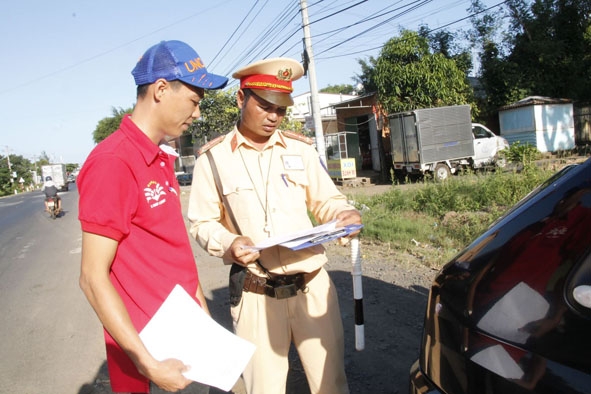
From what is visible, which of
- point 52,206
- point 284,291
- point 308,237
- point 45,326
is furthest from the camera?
point 52,206

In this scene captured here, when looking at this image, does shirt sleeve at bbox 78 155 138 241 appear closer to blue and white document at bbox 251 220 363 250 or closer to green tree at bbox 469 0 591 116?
blue and white document at bbox 251 220 363 250

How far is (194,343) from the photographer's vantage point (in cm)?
145

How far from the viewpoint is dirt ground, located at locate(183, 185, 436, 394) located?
3.05m

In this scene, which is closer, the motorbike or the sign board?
the motorbike

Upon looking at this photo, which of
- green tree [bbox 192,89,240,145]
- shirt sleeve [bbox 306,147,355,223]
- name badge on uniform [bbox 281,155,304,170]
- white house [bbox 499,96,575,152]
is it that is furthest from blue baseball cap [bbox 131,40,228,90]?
white house [bbox 499,96,575,152]

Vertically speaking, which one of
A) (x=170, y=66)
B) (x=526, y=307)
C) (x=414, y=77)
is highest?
(x=414, y=77)

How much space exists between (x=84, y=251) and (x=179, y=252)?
1.21 ft

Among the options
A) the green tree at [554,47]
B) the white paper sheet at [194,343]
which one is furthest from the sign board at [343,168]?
the white paper sheet at [194,343]

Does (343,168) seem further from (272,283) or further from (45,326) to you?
(272,283)

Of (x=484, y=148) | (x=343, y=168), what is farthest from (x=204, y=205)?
(x=484, y=148)

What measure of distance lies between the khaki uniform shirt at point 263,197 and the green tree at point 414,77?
1667cm

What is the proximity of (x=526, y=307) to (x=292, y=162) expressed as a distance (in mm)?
1296

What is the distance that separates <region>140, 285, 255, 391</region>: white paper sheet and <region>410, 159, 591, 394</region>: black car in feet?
2.26

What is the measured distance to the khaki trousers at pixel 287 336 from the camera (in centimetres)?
212
